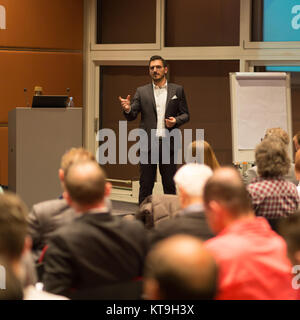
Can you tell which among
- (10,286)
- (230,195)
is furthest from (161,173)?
(10,286)

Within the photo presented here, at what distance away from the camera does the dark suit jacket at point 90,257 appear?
2.09 m

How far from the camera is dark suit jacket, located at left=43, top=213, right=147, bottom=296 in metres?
2.09

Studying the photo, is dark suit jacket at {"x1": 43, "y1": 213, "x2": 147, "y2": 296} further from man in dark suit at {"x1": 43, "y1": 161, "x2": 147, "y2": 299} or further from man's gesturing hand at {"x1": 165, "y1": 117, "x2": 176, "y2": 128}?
man's gesturing hand at {"x1": 165, "y1": 117, "x2": 176, "y2": 128}

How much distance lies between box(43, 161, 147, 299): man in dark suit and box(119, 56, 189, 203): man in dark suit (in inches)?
138

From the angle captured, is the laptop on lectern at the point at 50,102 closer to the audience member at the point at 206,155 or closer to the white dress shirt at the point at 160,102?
the white dress shirt at the point at 160,102

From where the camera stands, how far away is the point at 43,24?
7.05m

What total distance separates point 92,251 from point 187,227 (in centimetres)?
45

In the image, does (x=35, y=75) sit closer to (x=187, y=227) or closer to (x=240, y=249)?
(x=187, y=227)

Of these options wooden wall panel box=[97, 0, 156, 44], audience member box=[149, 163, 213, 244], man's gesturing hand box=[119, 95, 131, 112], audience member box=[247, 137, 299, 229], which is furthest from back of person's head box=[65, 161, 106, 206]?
wooden wall panel box=[97, 0, 156, 44]

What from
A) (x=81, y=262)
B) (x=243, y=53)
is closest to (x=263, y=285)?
(x=81, y=262)

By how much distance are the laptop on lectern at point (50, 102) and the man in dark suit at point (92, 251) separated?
10.1 ft

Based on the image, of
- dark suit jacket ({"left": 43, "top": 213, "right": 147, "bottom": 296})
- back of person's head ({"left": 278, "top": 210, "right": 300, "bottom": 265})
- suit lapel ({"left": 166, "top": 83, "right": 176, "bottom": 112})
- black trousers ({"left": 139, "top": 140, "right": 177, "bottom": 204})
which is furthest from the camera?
→ suit lapel ({"left": 166, "top": 83, "right": 176, "bottom": 112})

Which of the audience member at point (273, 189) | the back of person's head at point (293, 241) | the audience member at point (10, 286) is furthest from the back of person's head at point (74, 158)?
the audience member at point (10, 286)

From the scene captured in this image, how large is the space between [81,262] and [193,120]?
537 cm
